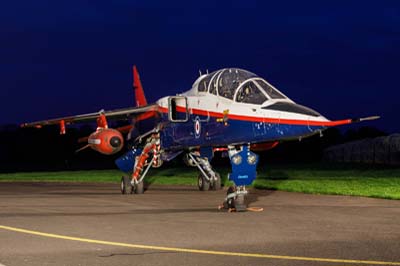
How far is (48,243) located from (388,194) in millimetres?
12292

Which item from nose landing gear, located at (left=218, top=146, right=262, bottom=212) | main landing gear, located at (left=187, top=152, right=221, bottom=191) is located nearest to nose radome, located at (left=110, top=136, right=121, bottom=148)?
main landing gear, located at (left=187, top=152, right=221, bottom=191)

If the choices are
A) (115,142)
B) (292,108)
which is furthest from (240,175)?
(115,142)

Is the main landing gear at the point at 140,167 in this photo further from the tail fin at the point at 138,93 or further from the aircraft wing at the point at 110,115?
the tail fin at the point at 138,93

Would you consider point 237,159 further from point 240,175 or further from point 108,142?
point 108,142

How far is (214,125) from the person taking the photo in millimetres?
18250

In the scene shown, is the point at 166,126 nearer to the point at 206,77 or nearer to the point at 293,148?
the point at 206,77

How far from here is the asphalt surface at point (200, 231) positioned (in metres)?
9.53

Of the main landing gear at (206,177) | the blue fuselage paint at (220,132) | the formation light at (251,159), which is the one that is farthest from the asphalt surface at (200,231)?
the main landing gear at (206,177)

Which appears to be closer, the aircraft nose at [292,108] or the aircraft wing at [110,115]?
the aircraft nose at [292,108]

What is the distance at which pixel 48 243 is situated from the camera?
11.1m

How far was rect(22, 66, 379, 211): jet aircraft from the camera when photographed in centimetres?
1575

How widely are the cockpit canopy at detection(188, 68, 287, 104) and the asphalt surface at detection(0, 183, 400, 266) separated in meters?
2.83

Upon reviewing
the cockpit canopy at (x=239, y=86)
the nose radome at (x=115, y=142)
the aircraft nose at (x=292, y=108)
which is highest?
the cockpit canopy at (x=239, y=86)

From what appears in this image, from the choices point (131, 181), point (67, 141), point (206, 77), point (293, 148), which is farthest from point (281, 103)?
point (67, 141)
